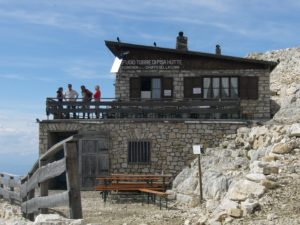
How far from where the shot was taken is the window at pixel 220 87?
2938 cm

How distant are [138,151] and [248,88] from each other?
7.09 m

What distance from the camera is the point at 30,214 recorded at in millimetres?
16031

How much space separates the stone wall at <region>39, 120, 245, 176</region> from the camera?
26.4 metres

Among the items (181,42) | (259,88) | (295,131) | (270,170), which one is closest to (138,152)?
(259,88)

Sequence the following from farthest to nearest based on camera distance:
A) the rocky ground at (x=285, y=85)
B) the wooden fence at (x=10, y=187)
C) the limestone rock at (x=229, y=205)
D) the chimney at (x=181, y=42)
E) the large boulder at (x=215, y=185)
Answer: the chimney at (x=181, y=42)
the rocky ground at (x=285, y=85)
the large boulder at (x=215, y=185)
the wooden fence at (x=10, y=187)
the limestone rock at (x=229, y=205)

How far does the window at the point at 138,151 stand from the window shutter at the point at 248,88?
620 cm

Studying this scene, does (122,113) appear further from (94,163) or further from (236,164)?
(236,164)

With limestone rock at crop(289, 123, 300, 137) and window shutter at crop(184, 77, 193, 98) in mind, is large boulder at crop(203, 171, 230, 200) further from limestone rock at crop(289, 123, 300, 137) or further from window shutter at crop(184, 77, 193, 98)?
window shutter at crop(184, 77, 193, 98)

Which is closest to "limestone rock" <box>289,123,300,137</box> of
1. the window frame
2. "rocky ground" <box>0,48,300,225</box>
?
"rocky ground" <box>0,48,300,225</box>

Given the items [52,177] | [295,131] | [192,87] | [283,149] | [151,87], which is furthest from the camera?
[151,87]

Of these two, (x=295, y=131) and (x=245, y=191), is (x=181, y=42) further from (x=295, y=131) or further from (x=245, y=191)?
(x=245, y=191)

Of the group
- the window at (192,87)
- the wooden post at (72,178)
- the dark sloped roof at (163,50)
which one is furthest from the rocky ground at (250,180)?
the dark sloped roof at (163,50)

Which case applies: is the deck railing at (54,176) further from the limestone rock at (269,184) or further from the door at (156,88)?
the door at (156,88)

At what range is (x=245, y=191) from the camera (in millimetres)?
14430
